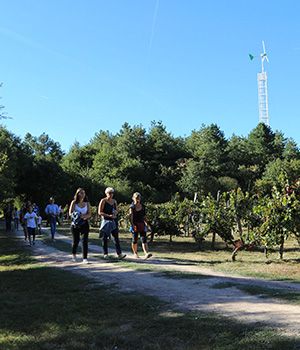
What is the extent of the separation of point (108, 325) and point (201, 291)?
208 cm

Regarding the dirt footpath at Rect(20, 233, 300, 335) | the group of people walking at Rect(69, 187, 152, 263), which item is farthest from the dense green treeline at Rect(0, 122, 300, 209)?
the dirt footpath at Rect(20, 233, 300, 335)

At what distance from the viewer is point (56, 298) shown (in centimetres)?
684

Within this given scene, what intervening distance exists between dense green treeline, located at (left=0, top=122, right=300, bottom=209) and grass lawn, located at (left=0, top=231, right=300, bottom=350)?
41021mm

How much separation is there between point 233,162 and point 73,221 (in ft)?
180

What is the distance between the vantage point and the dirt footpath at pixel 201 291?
16.6ft

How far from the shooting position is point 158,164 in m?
66.5

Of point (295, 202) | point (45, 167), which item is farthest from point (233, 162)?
point (295, 202)

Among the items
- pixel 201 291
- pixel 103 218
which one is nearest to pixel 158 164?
pixel 103 218

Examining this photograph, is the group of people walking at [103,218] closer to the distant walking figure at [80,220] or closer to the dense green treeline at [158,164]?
the distant walking figure at [80,220]

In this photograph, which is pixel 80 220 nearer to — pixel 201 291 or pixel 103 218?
pixel 103 218

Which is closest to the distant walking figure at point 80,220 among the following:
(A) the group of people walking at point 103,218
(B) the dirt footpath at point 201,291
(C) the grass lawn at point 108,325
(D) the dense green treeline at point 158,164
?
(A) the group of people walking at point 103,218

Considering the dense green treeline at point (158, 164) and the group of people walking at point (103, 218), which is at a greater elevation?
the dense green treeline at point (158, 164)

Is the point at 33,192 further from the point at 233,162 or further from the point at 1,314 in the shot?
the point at 1,314

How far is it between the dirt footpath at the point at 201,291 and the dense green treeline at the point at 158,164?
1526 inches
